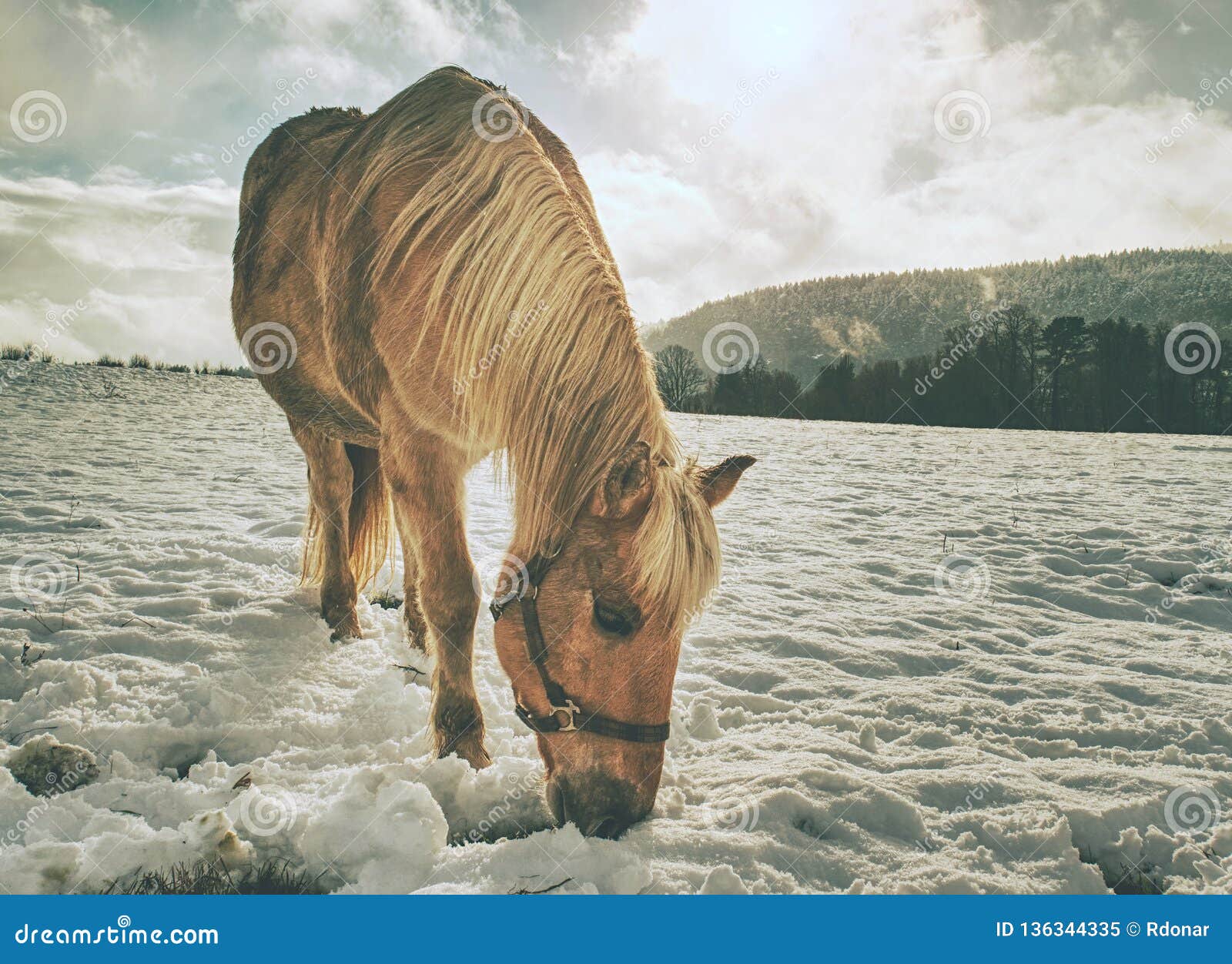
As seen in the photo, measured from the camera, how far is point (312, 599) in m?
3.96

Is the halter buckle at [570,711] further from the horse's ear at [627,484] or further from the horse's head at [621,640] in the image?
the horse's ear at [627,484]

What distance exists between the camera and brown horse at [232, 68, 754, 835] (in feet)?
6.19

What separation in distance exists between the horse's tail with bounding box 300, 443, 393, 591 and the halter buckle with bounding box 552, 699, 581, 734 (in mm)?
2453

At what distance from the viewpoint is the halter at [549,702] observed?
1.87m

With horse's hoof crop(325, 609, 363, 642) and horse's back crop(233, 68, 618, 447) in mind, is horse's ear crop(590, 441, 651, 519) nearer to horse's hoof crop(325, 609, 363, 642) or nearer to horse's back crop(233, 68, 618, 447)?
horse's back crop(233, 68, 618, 447)

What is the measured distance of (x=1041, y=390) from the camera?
33.8 meters

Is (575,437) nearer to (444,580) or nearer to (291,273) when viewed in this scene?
(444,580)

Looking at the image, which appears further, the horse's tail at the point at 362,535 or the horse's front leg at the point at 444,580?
the horse's tail at the point at 362,535

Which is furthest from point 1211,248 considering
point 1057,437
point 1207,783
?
point 1207,783

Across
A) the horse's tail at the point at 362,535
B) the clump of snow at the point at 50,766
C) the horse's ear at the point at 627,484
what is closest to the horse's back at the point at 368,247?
the horse's tail at the point at 362,535

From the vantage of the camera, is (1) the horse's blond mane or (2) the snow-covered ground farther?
(1) the horse's blond mane

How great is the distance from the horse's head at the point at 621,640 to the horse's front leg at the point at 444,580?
0.53 meters

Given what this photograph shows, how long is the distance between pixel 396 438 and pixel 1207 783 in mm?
3235

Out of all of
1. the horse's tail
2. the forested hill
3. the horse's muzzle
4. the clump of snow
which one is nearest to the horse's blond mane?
the horse's muzzle
